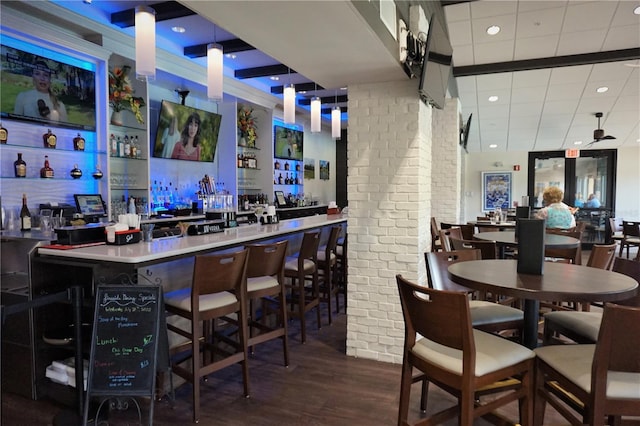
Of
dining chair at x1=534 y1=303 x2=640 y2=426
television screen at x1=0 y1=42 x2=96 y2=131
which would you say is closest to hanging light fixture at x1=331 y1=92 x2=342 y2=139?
television screen at x1=0 y1=42 x2=96 y2=131

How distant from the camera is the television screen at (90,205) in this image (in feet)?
15.8

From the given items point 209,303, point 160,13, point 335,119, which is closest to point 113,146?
point 160,13

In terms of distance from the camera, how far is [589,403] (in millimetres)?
1672

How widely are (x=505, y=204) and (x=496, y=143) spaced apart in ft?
6.33

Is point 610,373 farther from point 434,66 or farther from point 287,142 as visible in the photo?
point 287,142

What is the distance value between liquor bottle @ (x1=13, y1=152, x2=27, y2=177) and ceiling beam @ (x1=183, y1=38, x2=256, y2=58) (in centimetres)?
265

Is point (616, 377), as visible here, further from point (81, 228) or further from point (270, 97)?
point (270, 97)

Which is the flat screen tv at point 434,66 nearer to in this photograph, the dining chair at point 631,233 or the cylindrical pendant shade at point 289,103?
the cylindrical pendant shade at point 289,103

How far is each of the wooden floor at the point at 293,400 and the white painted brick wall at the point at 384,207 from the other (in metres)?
0.30

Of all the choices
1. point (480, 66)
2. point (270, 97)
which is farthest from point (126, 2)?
point (480, 66)

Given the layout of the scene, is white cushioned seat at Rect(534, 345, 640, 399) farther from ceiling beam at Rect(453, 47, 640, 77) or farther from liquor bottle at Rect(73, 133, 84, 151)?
ceiling beam at Rect(453, 47, 640, 77)

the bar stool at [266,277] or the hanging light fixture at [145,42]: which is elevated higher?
the hanging light fixture at [145,42]

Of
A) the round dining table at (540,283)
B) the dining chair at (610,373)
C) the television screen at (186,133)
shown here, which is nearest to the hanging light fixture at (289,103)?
the television screen at (186,133)

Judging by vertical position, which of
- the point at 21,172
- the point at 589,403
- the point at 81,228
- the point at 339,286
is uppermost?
the point at 21,172
